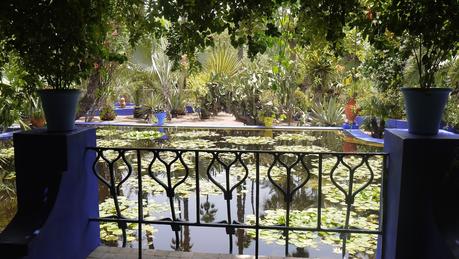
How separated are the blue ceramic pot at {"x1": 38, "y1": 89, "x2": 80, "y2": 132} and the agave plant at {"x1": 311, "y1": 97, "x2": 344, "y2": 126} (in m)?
9.40

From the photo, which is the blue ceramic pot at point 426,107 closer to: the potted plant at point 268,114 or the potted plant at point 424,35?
the potted plant at point 424,35

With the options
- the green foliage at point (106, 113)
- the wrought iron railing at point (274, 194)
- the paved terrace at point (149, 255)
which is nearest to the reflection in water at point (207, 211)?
the wrought iron railing at point (274, 194)

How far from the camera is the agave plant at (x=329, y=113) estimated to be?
1048cm

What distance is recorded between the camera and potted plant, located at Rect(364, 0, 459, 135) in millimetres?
1412

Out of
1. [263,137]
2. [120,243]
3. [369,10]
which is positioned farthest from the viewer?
[263,137]

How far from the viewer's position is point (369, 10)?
169 centimetres

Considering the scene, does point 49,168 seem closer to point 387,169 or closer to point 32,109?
point 387,169

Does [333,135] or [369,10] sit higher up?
[369,10]

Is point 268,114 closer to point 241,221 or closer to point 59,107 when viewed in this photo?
point 241,221

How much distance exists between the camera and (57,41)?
1725 millimetres

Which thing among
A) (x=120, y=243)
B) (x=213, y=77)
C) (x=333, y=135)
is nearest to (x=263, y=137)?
(x=333, y=135)

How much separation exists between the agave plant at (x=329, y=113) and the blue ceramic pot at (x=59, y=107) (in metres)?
9.40

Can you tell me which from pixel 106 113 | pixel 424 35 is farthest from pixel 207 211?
pixel 106 113

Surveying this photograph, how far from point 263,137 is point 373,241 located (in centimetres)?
528
